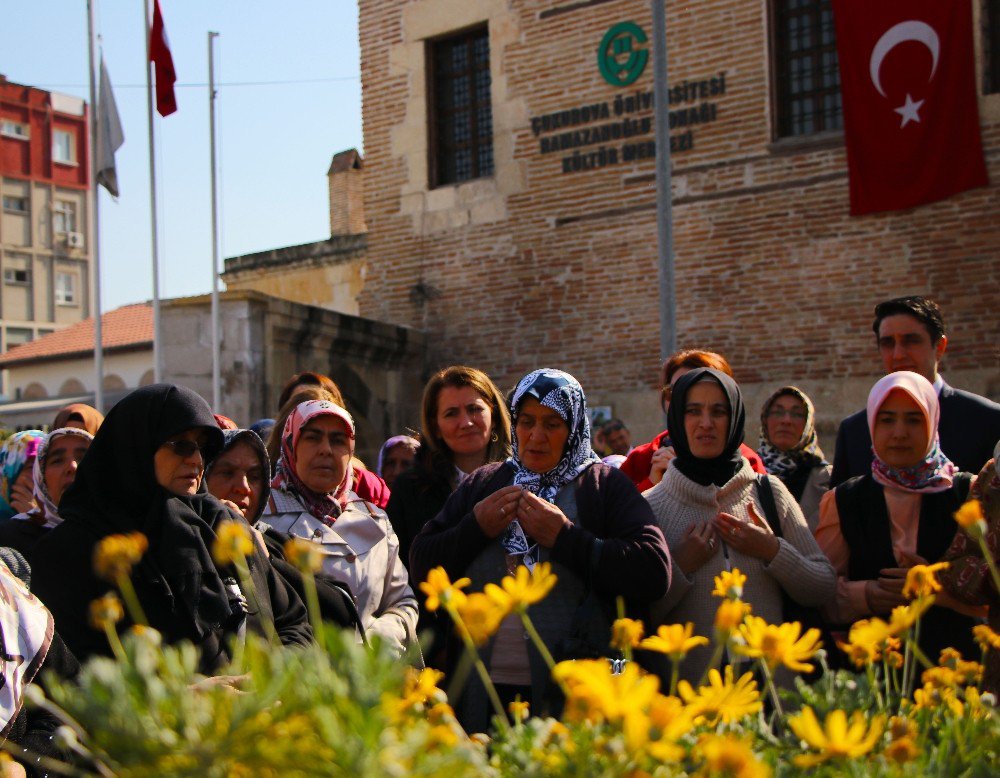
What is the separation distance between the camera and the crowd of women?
9.44 ft

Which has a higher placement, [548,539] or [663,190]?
[663,190]

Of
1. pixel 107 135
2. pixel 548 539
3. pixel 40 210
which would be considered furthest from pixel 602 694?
pixel 40 210

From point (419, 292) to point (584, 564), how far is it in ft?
34.7

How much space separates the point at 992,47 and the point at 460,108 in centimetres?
606

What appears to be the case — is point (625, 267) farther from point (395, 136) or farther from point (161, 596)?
point (161, 596)

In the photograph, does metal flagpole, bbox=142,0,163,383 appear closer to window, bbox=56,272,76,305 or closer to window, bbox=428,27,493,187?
window, bbox=428,27,493,187

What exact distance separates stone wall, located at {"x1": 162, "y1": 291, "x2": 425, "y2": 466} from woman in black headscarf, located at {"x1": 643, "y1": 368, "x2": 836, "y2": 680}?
8416mm

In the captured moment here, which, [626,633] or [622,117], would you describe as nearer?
[626,633]

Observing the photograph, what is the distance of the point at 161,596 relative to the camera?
9.45 ft

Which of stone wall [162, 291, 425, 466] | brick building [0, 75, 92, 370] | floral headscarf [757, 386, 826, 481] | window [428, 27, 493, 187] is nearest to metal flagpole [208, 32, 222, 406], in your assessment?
stone wall [162, 291, 425, 466]

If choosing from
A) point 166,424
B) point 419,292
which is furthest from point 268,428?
point 419,292

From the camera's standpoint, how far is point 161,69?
41.9ft

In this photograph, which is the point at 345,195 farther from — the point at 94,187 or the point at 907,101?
the point at 907,101

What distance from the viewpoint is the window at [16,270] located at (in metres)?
49.0
